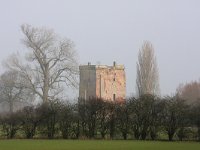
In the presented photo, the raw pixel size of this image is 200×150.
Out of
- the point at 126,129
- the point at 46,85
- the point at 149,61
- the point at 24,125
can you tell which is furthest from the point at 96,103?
the point at 149,61

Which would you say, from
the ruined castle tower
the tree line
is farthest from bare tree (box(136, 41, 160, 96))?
the tree line

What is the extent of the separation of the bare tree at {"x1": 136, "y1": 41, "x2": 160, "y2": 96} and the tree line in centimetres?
2416

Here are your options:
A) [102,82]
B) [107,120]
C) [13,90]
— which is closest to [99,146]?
[107,120]

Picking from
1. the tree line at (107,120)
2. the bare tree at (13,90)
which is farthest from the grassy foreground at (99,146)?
the bare tree at (13,90)

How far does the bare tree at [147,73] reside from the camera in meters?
61.8

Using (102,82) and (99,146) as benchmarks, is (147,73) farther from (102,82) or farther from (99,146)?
(99,146)

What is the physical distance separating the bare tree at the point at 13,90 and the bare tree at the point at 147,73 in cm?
1722

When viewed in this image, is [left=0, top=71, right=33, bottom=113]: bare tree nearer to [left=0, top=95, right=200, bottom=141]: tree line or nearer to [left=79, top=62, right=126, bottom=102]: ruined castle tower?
[left=0, top=95, right=200, bottom=141]: tree line

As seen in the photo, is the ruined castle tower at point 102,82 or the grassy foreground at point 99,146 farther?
the ruined castle tower at point 102,82

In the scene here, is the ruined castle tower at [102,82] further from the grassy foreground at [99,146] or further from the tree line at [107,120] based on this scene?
the grassy foreground at [99,146]

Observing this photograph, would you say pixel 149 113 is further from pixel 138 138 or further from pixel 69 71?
pixel 69 71

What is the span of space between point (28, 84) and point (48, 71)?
303 cm

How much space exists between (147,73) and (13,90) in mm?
20793

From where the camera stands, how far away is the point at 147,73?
207 ft
